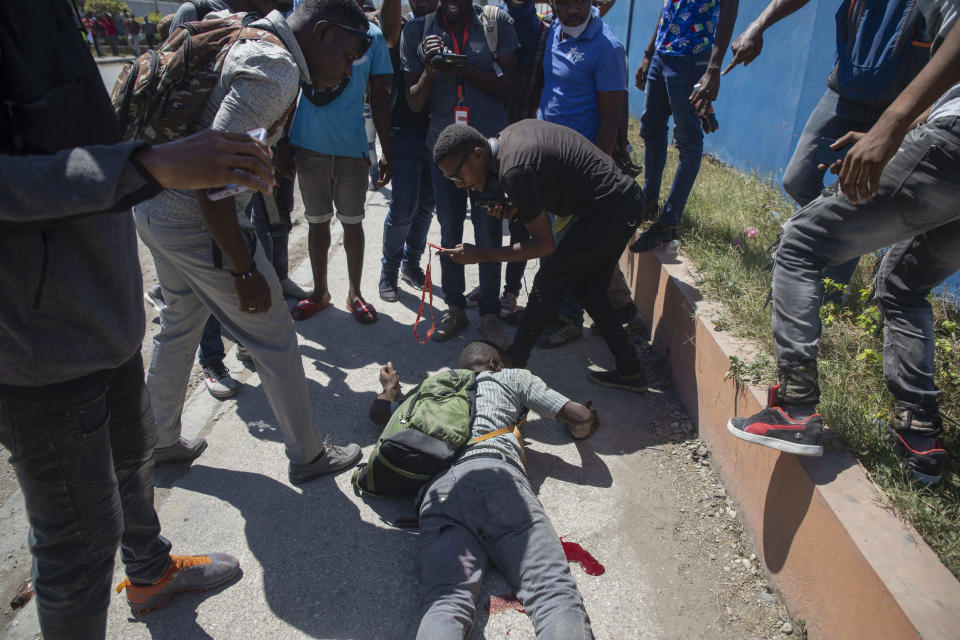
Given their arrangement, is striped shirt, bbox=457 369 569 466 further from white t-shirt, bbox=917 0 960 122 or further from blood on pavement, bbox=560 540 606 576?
white t-shirt, bbox=917 0 960 122

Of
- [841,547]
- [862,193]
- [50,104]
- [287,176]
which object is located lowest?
[841,547]

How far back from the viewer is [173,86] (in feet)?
6.47

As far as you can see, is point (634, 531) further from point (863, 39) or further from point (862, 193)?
point (863, 39)

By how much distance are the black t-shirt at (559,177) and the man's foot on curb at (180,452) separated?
1932 millimetres

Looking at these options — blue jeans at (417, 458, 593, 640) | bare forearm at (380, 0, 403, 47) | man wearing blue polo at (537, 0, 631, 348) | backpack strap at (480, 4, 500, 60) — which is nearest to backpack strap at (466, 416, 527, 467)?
blue jeans at (417, 458, 593, 640)

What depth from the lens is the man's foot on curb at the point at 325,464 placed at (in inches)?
→ 109

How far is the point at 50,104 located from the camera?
1365 mm

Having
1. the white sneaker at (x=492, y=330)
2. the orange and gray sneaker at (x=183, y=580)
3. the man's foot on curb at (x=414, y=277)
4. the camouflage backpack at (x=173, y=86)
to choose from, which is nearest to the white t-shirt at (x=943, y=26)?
the camouflage backpack at (x=173, y=86)

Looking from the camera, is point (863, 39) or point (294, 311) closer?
point (863, 39)

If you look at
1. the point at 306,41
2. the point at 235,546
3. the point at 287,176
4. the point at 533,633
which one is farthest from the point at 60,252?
the point at 287,176

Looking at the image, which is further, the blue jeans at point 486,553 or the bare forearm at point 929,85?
the blue jeans at point 486,553

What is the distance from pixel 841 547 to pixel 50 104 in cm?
245

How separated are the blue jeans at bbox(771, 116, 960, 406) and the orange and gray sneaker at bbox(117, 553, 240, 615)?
2188mm

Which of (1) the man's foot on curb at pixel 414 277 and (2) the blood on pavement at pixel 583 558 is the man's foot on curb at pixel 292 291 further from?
(2) the blood on pavement at pixel 583 558
